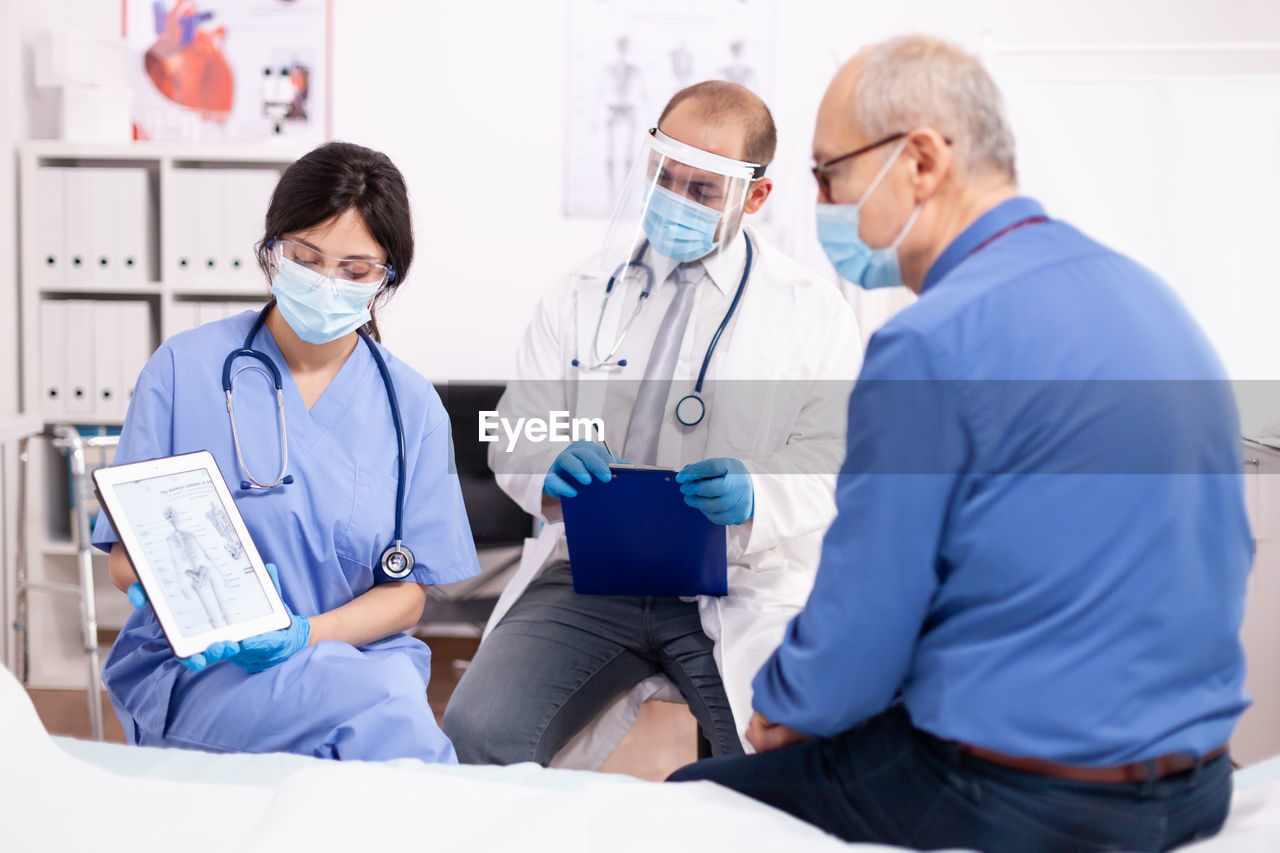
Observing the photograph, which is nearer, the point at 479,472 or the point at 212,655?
the point at 212,655

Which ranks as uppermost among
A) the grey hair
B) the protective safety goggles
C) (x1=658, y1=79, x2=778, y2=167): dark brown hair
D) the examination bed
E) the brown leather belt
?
(x1=658, y1=79, x2=778, y2=167): dark brown hair

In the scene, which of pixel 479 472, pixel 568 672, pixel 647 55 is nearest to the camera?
pixel 568 672

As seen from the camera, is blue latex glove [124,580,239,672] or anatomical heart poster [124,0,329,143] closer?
blue latex glove [124,580,239,672]

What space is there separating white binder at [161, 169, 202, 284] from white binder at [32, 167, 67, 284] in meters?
0.25

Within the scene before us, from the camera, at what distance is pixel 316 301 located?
1256 millimetres

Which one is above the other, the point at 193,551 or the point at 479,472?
the point at 193,551

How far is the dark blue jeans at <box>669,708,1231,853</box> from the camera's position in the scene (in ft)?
2.47

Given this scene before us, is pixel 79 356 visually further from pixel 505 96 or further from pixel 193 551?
pixel 193 551

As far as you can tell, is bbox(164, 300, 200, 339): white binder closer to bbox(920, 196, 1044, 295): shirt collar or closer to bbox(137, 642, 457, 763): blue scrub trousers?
bbox(137, 642, 457, 763): blue scrub trousers

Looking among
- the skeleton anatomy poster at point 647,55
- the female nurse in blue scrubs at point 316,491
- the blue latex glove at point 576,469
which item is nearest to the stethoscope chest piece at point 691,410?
the blue latex glove at point 576,469

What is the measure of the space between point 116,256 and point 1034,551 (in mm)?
2389

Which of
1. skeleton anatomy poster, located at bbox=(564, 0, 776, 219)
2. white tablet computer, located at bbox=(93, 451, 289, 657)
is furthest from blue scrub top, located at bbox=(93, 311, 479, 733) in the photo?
skeleton anatomy poster, located at bbox=(564, 0, 776, 219)

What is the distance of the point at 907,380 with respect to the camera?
0.75m

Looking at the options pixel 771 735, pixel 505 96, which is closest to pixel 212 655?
pixel 771 735
